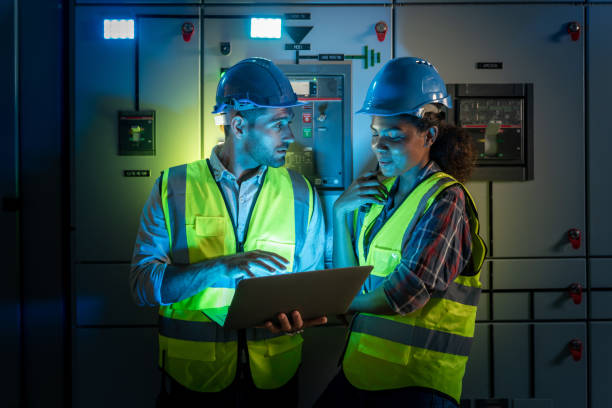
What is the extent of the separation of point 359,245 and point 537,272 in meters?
1.12

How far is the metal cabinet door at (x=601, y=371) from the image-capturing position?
2316 millimetres

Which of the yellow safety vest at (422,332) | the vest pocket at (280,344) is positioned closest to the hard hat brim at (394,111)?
the yellow safety vest at (422,332)

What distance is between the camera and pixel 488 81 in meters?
2.27

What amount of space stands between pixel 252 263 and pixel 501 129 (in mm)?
1561

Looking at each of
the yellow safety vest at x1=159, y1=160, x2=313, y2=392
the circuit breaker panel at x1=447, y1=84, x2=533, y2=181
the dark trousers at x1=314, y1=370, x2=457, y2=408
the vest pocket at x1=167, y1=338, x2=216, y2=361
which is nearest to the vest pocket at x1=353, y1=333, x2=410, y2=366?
the dark trousers at x1=314, y1=370, x2=457, y2=408

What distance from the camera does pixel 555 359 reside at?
230 cm

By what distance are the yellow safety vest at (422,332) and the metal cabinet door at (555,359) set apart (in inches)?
40.6

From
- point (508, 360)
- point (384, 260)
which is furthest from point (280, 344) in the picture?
point (508, 360)

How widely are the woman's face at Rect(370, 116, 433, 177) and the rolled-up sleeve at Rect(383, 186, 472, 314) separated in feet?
0.67

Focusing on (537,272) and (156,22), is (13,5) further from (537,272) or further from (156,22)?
(537,272)

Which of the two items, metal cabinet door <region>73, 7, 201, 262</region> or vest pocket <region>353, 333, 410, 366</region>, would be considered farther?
metal cabinet door <region>73, 7, 201, 262</region>

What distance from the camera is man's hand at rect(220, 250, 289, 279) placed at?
4.89 feet

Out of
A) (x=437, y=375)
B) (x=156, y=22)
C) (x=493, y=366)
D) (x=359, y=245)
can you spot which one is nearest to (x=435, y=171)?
(x=359, y=245)

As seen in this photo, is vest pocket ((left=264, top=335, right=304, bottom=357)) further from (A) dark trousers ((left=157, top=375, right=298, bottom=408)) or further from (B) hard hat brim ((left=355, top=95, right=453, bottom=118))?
(B) hard hat brim ((left=355, top=95, right=453, bottom=118))
